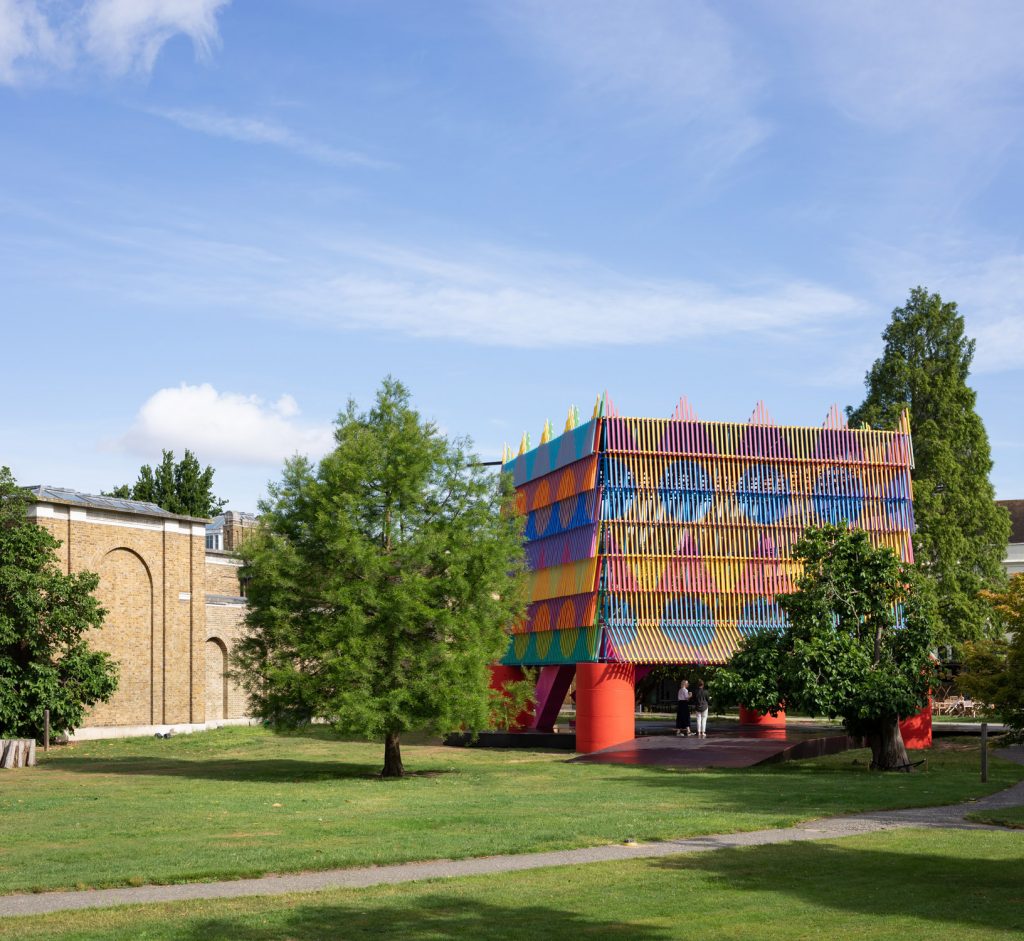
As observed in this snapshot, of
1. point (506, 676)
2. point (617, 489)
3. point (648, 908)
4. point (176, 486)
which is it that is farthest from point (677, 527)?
point (176, 486)

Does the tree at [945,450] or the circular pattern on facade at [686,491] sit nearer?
the circular pattern on facade at [686,491]

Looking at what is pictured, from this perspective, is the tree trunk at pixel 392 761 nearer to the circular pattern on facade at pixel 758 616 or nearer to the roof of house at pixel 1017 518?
the circular pattern on facade at pixel 758 616

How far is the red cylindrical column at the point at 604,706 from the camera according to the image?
139 ft

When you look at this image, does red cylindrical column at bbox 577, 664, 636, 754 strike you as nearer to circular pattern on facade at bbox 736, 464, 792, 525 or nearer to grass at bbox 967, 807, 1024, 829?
circular pattern on facade at bbox 736, 464, 792, 525

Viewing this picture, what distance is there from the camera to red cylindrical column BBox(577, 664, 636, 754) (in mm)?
42375

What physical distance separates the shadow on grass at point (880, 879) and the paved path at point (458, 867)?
0.87 m

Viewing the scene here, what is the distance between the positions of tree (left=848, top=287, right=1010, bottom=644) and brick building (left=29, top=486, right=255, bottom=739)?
1211 inches

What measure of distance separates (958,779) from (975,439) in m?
36.2

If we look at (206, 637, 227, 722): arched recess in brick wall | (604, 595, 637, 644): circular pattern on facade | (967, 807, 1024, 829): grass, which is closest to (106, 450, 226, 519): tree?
(206, 637, 227, 722): arched recess in brick wall

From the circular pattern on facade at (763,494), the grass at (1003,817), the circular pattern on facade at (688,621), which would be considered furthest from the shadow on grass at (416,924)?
the circular pattern on facade at (763,494)

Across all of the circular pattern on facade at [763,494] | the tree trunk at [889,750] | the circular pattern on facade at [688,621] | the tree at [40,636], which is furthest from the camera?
the circular pattern on facade at [763,494]

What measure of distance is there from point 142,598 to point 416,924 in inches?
1656

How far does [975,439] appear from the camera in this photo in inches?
2494

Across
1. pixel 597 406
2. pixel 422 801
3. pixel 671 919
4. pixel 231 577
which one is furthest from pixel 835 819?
pixel 231 577
